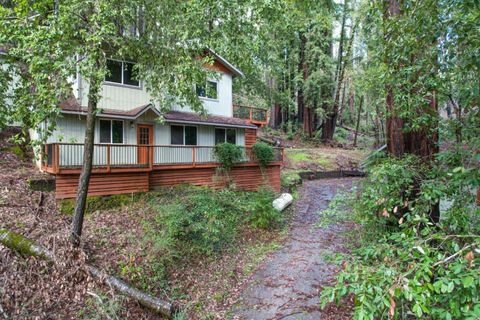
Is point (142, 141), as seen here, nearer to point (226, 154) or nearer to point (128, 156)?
point (128, 156)

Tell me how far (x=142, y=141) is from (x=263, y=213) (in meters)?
6.44

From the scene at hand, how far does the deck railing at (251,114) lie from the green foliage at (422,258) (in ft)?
39.1

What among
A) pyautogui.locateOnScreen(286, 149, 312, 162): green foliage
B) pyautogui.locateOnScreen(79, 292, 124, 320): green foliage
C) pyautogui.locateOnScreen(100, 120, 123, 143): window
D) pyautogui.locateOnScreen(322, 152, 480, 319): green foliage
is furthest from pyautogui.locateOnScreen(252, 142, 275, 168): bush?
pyautogui.locateOnScreen(79, 292, 124, 320): green foliage

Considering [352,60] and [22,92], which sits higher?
[352,60]

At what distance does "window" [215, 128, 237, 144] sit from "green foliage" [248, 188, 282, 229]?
5.66m

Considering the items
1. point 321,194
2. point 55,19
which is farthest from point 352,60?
point 55,19

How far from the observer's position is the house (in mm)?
9273

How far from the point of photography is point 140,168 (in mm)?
10312

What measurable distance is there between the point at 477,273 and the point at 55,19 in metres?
7.06

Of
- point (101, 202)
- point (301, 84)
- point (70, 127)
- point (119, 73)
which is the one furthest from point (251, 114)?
point (301, 84)

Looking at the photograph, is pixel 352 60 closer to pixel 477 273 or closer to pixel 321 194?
pixel 321 194

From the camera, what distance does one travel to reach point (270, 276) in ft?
21.6

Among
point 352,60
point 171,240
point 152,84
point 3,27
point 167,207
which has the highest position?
point 352,60

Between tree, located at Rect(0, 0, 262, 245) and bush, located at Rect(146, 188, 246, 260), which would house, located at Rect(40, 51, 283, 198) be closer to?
tree, located at Rect(0, 0, 262, 245)
